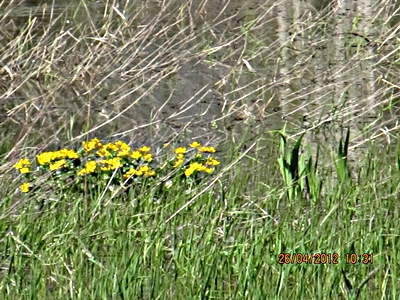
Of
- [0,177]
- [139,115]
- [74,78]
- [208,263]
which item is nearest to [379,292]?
[208,263]

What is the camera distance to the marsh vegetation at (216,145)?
3244 mm

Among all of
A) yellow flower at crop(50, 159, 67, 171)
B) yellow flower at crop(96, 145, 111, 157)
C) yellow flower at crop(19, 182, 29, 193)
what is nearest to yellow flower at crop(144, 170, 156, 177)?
yellow flower at crop(96, 145, 111, 157)

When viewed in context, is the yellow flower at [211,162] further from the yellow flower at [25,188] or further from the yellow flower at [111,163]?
the yellow flower at [25,188]

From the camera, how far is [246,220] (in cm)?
379

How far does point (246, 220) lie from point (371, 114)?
173 centimetres

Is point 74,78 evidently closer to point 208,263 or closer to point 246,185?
point 246,185

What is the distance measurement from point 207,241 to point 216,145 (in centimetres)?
153
